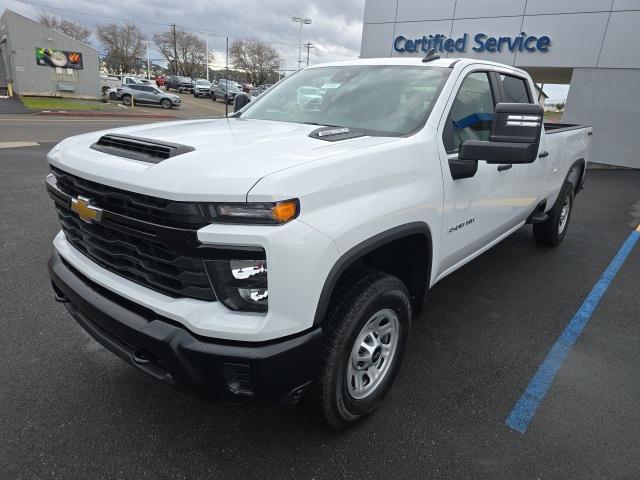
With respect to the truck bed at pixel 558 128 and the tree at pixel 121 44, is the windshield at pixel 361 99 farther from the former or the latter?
the tree at pixel 121 44

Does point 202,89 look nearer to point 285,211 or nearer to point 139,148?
point 139,148

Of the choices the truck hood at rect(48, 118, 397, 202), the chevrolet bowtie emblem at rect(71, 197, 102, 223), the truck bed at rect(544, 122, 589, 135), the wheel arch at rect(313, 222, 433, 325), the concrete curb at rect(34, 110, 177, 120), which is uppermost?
the truck bed at rect(544, 122, 589, 135)

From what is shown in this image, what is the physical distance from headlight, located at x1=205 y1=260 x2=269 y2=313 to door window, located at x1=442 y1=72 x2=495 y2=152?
1.57 meters

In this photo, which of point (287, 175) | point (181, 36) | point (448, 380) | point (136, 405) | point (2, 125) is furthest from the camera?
point (181, 36)

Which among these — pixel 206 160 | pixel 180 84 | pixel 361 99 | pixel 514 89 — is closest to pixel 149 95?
pixel 180 84

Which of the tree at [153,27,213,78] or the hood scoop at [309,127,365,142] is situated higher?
the tree at [153,27,213,78]

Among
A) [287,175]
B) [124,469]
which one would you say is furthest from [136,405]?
[287,175]

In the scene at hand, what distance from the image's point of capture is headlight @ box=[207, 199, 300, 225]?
1.72 m

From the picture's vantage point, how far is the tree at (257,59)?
7369 cm

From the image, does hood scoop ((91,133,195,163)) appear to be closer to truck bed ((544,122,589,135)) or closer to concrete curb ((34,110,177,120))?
truck bed ((544,122,589,135))

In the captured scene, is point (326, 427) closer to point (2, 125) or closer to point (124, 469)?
point (124, 469)

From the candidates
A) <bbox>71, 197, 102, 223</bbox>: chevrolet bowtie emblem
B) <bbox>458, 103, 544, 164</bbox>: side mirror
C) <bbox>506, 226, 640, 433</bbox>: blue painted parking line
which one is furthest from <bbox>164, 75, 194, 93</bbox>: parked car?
<bbox>458, 103, 544, 164</bbox>: side mirror

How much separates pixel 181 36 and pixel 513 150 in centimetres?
8584

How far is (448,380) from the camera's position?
2916 millimetres
